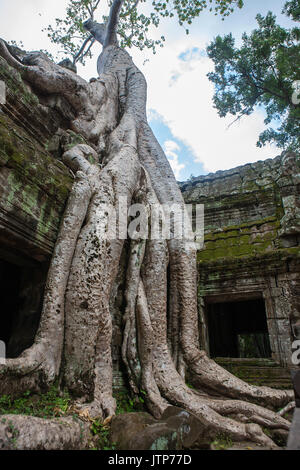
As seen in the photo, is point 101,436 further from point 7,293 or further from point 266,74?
point 266,74

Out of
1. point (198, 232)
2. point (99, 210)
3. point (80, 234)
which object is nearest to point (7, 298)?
point (80, 234)

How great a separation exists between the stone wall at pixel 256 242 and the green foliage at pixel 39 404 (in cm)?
277

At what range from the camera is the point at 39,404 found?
6.34 feet

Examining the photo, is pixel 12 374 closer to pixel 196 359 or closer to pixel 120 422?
pixel 120 422

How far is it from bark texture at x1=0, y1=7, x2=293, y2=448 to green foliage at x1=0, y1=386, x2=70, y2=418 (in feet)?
0.20

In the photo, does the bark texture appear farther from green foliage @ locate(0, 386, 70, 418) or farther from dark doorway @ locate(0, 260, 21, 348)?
dark doorway @ locate(0, 260, 21, 348)

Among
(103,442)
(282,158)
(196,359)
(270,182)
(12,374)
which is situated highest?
(282,158)

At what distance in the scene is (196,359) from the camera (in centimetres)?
310

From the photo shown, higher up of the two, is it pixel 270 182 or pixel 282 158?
pixel 282 158

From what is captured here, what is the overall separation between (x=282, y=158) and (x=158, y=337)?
3827 mm

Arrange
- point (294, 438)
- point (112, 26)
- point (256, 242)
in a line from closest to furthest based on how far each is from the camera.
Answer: point (294, 438)
point (256, 242)
point (112, 26)

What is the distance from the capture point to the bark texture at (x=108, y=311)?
222 cm

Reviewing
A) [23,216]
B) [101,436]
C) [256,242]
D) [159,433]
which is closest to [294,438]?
[159,433]

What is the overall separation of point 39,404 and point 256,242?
3702 millimetres
